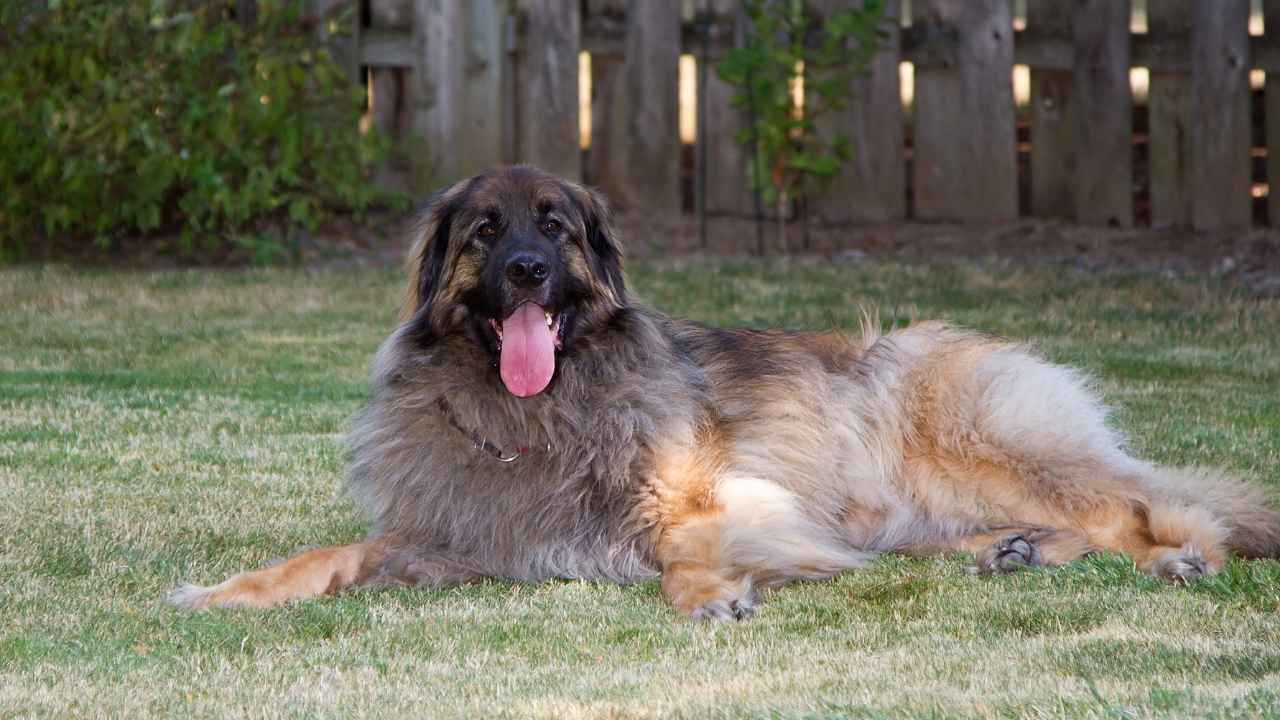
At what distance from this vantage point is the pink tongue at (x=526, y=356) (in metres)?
5.41

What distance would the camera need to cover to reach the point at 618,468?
5414 mm

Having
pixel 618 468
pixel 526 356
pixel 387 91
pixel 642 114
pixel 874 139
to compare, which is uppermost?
pixel 387 91

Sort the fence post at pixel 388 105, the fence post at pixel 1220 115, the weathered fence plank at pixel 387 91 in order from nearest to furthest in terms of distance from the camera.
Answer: the fence post at pixel 1220 115 → the weathered fence plank at pixel 387 91 → the fence post at pixel 388 105

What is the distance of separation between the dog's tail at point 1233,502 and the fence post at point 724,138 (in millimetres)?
7132

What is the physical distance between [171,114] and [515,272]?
7.77 meters

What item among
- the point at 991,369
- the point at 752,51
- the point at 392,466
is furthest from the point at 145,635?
the point at 752,51

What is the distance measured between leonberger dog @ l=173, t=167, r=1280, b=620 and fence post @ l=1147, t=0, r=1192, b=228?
703 centimetres

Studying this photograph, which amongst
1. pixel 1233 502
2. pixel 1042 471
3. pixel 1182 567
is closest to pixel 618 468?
pixel 1042 471

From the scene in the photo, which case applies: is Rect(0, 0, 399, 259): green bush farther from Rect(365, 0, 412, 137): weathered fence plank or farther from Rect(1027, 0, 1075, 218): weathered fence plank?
Rect(1027, 0, 1075, 218): weathered fence plank

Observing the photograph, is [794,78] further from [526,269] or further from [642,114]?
[526,269]

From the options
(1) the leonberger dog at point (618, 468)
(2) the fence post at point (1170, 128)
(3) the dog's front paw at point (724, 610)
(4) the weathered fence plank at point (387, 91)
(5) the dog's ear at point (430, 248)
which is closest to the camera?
(3) the dog's front paw at point (724, 610)

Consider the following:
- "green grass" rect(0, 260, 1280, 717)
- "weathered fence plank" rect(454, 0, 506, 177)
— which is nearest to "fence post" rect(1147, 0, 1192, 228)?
"green grass" rect(0, 260, 1280, 717)

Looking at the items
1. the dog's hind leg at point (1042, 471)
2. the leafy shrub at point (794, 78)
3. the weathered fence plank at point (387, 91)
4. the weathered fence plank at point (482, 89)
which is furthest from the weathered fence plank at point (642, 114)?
the dog's hind leg at point (1042, 471)

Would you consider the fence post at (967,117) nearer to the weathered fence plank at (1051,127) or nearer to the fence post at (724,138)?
the weathered fence plank at (1051,127)
